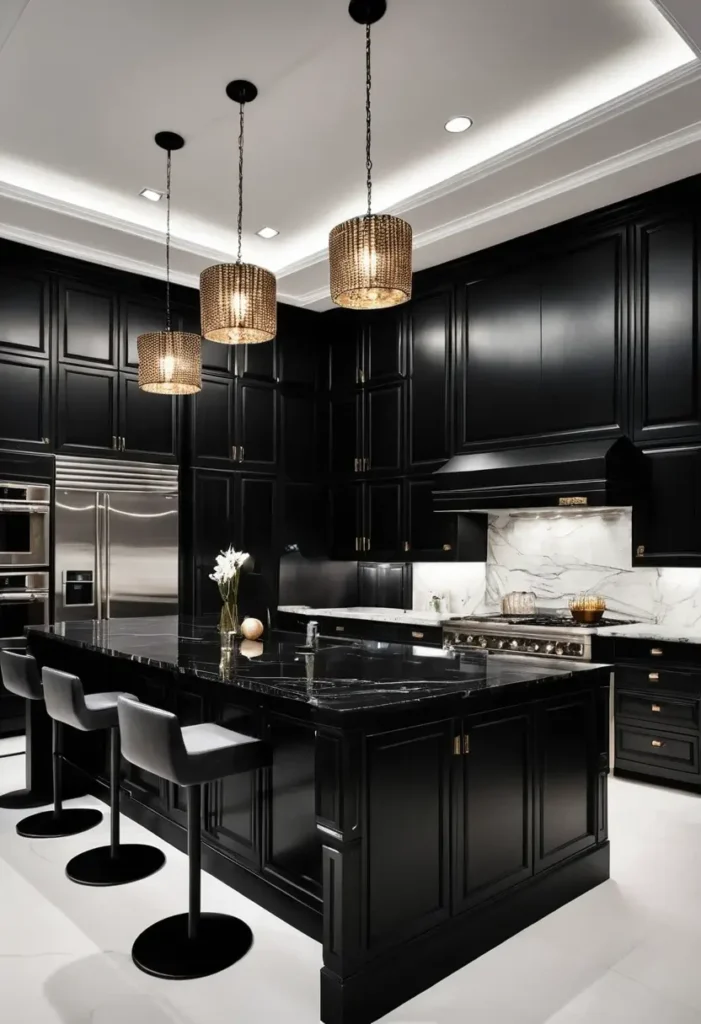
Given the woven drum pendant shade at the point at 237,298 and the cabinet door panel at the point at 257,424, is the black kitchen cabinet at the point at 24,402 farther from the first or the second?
the woven drum pendant shade at the point at 237,298

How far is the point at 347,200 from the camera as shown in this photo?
5.16 metres

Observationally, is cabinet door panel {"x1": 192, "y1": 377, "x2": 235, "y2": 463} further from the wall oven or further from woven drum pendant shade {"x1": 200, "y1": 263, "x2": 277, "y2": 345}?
woven drum pendant shade {"x1": 200, "y1": 263, "x2": 277, "y2": 345}

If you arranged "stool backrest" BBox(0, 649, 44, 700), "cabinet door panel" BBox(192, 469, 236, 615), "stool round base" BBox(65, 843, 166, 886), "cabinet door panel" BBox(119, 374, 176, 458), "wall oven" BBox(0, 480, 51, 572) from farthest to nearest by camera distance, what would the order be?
"cabinet door panel" BBox(192, 469, 236, 615), "cabinet door panel" BBox(119, 374, 176, 458), "wall oven" BBox(0, 480, 51, 572), "stool backrest" BBox(0, 649, 44, 700), "stool round base" BBox(65, 843, 166, 886)

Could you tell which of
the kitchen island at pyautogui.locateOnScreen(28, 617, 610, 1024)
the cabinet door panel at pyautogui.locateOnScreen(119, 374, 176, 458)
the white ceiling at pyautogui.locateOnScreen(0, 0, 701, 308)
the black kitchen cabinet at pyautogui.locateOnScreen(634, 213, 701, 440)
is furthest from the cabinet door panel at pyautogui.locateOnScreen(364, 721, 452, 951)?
the cabinet door panel at pyautogui.locateOnScreen(119, 374, 176, 458)

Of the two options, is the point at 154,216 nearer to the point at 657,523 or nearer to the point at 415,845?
the point at 657,523

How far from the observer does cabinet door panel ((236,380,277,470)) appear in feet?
20.7

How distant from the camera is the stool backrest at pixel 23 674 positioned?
3.67 meters

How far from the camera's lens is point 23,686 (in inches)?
147

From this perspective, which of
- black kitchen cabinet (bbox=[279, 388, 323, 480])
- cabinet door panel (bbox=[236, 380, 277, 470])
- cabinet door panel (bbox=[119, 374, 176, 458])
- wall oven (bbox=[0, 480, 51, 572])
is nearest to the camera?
wall oven (bbox=[0, 480, 51, 572])

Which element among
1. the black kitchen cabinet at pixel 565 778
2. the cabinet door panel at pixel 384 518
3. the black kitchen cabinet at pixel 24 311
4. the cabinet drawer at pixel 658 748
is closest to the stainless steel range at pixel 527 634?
the cabinet drawer at pixel 658 748

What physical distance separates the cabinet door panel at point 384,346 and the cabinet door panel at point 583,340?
133 cm

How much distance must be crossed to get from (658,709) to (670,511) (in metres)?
1.11

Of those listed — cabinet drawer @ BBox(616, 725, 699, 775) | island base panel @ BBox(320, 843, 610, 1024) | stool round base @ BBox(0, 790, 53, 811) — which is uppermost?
cabinet drawer @ BBox(616, 725, 699, 775)

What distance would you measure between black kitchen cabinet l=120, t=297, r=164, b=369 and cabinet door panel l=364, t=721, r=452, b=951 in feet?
13.5
